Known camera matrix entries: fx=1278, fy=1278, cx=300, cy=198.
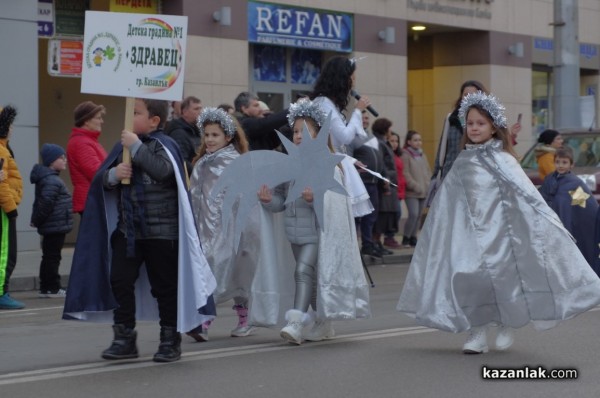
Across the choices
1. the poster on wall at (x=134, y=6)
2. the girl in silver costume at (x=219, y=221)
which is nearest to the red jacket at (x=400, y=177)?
the poster on wall at (x=134, y=6)

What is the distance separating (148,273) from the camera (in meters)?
8.12

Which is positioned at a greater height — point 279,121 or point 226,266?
point 279,121

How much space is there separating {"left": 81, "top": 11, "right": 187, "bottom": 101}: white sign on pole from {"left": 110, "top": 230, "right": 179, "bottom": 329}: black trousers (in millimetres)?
932

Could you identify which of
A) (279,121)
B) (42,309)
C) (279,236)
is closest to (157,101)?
(279,236)

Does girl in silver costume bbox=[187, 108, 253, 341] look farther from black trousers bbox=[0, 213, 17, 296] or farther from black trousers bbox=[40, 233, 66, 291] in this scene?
black trousers bbox=[40, 233, 66, 291]

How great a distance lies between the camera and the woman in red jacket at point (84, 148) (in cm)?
1348

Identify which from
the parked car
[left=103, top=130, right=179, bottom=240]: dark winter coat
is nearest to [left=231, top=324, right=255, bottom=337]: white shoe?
[left=103, top=130, right=179, bottom=240]: dark winter coat

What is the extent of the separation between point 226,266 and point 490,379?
102 inches

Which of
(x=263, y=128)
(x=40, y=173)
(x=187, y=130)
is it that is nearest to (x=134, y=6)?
(x=40, y=173)

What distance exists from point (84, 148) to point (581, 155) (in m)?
7.96

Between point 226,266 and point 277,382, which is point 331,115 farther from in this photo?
point 277,382

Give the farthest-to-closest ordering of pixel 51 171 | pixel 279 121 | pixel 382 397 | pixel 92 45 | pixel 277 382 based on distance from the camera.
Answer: pixel 51 171 → pixel 279 121 → pixel 92 45 → pixel 277 382 → pixel 382 397

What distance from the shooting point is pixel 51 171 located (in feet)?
44.5

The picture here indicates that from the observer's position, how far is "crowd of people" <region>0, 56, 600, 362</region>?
8.05m
